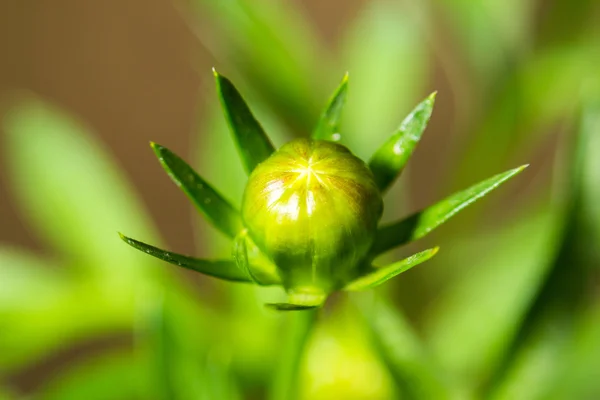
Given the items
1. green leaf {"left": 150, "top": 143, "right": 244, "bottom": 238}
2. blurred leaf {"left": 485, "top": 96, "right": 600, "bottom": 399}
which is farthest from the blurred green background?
green leaf {"left": 150, "top": 143, "right": 244, "bottom": 238}

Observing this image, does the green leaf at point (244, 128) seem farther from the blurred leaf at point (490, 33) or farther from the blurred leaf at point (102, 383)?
the blurred leaf at point (490, 33)

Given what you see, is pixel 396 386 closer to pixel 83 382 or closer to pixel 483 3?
pixel 83 382

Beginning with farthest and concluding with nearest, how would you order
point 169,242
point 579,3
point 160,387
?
point 169,242
point 579,3
point 160,387

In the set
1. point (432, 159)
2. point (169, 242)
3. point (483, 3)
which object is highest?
point (483, 3)

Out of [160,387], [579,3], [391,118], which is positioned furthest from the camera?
[391,118]

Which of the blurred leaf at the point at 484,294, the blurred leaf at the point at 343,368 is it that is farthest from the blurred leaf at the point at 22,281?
the blurred leaf at the point at 484,294

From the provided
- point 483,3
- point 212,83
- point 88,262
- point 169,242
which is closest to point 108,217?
point 88,262

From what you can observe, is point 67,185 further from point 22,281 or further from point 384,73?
point 384,73
